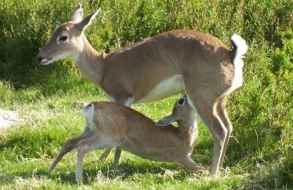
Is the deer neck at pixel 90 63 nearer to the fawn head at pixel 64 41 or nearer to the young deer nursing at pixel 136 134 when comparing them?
the fawn head at pixel 64 41

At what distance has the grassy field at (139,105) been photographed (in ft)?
27.2

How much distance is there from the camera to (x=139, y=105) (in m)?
11.0

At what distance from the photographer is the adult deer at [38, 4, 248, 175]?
8.77 m

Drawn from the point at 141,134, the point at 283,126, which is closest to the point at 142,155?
the point at 141,134

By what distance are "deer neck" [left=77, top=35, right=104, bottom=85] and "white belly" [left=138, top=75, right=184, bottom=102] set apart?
24.1 inches

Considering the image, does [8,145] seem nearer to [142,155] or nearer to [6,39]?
[142,155]

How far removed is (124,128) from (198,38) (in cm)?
120

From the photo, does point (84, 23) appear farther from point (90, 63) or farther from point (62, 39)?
point (90, 63)

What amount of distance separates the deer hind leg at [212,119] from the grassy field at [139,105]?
182 mm

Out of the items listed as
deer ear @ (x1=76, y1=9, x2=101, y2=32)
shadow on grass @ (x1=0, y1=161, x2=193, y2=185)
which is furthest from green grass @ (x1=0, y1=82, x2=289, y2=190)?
deer ear @ (x1=76, y1=9, x2=101, y2=32)

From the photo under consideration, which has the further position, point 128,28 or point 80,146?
point 128,28

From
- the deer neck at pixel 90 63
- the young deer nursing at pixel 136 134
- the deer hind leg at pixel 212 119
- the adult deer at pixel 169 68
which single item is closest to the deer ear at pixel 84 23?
the adult deer at pixel 169 68

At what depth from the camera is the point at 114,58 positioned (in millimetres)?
9781

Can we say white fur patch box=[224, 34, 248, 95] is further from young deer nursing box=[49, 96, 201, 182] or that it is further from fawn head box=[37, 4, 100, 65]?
fawn head box=[37, 4, 100, 65]
